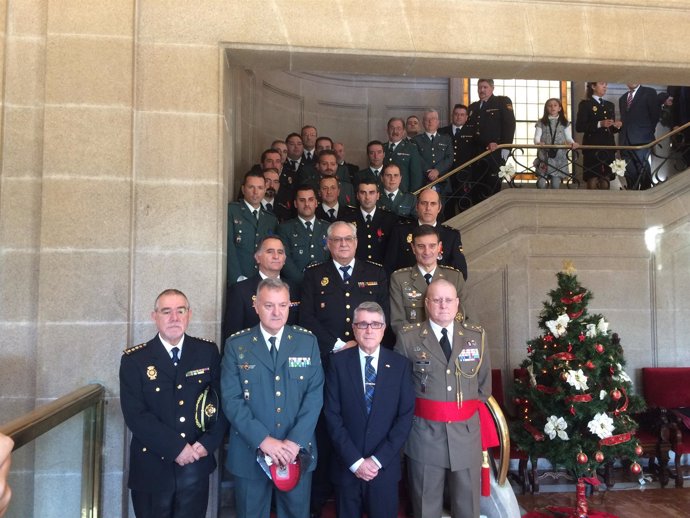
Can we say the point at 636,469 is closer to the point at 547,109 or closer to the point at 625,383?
the point at 625,383

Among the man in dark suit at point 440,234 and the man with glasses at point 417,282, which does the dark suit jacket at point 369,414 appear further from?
the man in dark suit at point 440,234

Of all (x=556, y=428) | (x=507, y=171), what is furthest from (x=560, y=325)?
(x=507, y=171)

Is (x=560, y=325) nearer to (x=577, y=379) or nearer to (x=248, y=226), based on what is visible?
(x=577, y=379)

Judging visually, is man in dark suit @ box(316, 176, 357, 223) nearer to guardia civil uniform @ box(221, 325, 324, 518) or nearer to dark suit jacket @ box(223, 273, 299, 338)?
dark suit jacket @ box(223, 273, 299, 338)

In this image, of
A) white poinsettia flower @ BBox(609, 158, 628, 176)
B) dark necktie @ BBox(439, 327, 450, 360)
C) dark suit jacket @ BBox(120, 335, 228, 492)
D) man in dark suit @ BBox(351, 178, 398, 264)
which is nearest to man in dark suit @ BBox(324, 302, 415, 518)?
dark necktie @ BBox(439, 327, 450, 360)

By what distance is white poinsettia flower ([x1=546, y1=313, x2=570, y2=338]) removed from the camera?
17.6 feet

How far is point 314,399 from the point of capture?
3758mm

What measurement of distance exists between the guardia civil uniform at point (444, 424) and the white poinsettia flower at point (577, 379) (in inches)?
56.0

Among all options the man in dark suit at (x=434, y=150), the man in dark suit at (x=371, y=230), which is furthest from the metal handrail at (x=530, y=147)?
the man in dark suit at (x=371, y=230)

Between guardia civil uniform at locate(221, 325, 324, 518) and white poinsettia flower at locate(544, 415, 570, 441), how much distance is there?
2.37 meters

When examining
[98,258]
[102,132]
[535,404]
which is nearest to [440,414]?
[535,404]

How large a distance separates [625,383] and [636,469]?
0.66 meters

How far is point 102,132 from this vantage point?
167 inches

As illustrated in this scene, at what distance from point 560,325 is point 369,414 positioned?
2.27 meters
